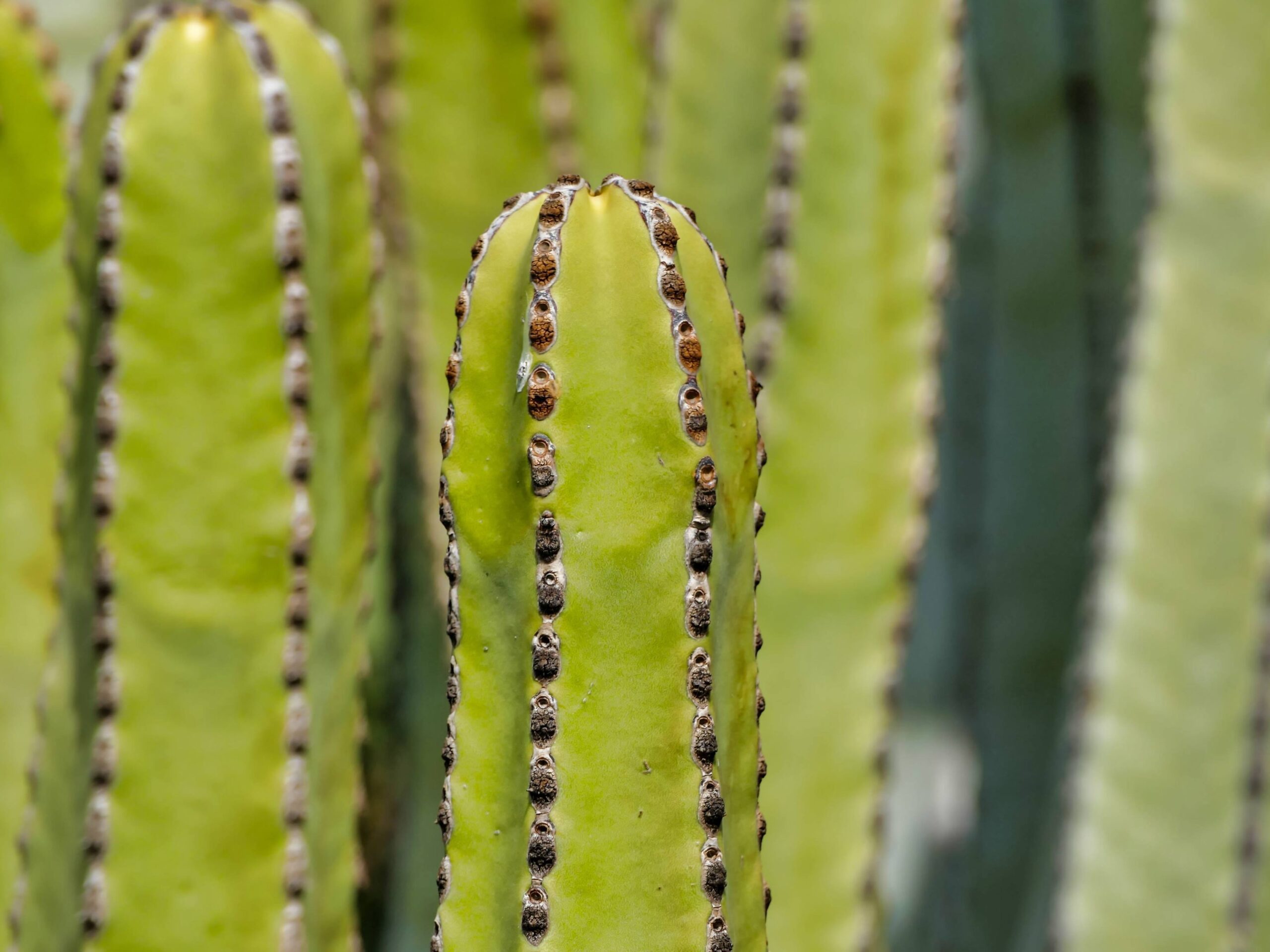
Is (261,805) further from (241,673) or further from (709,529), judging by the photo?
(709,529)

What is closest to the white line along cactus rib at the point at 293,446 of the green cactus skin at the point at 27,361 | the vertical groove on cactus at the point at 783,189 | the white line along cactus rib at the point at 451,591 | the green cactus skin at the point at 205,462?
the green cactus skin at the point at 205,462

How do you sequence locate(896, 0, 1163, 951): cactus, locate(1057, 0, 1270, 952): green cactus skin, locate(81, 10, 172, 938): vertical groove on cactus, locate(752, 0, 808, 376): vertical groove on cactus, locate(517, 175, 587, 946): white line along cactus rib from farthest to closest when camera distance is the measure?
locate(896, 0, 1163, 951): cactus, locate(1057, 0, 1270, 952): green cactus skin, locate(752, 0, 808, 376): vertical groove on cactus, locate(81, 10, 172, 938): vertical groove on cactus, locate(517, 175, 587, 946): white line along cactus rib

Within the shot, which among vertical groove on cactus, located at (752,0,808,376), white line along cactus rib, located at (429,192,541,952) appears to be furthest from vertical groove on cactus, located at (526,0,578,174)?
white line along cactus rib, located at (429,192,541,952)

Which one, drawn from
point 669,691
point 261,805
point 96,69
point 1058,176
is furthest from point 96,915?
point 1058,176

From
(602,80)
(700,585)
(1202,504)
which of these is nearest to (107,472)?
(700,585)

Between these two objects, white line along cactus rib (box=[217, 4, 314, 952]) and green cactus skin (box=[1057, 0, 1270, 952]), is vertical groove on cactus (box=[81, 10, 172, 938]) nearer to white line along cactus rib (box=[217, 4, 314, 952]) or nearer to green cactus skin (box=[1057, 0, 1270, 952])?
white line along cactus rib (box=[217, 4, 314, 952])
